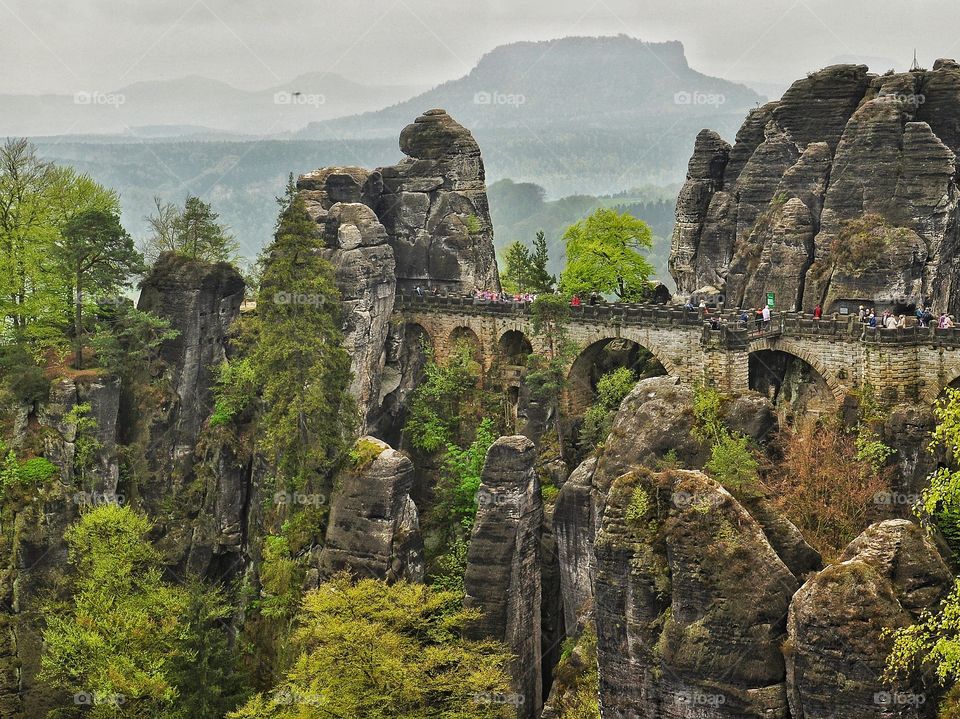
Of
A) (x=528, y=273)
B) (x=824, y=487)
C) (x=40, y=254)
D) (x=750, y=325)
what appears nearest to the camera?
(x=824, y=487)

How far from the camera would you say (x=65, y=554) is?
47375 mm

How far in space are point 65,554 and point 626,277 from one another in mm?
27928

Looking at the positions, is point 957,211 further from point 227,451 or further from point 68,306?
point 68,306

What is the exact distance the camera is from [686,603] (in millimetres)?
26688

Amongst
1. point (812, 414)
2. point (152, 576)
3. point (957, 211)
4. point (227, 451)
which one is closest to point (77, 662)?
point (152, 576)

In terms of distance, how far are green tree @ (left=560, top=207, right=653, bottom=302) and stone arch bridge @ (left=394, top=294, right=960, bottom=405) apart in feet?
14.5

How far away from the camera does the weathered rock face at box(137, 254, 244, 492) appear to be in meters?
52.6

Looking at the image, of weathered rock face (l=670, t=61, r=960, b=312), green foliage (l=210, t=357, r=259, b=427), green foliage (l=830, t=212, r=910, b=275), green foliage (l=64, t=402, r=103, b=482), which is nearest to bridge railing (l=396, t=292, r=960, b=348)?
weathered rock face (l=670, t=61, r=960, b=312)

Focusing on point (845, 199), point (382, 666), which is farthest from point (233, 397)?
point (845, 199)

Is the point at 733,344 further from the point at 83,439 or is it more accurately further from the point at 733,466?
the point at 83,439

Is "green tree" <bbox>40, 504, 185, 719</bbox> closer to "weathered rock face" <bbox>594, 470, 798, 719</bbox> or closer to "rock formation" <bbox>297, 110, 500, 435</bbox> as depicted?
"rock formation" <bbox>297, 110, 500, 435</bbox>

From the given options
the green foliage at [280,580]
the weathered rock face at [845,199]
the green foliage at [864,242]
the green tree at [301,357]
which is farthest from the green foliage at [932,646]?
the green foliage at [280,580]

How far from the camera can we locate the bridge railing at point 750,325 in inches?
1615

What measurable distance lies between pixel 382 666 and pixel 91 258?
1060 inches
